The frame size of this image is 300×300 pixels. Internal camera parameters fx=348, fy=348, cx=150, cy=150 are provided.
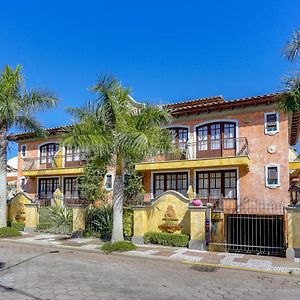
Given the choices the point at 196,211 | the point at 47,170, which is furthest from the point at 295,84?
the point at 47,170

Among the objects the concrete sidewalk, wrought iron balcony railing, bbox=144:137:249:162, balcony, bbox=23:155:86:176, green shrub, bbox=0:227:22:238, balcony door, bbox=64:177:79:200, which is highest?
wrought iron balcony railing, bbox=144:137:249:162

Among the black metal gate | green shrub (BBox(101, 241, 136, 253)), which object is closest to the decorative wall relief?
the black metal gate

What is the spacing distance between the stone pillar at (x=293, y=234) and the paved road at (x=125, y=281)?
2.44 metres

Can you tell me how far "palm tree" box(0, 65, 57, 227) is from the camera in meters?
17.1

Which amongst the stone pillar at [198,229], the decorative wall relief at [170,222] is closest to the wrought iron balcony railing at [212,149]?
the decorative wall relief at [170,222]

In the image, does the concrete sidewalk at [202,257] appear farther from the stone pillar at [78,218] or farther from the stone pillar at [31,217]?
the stone pillar at [31,217]

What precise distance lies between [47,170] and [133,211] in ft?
46.2

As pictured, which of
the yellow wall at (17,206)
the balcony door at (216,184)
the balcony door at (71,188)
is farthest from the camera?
the balcony door at (71,188)

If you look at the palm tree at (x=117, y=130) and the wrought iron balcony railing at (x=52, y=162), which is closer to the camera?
the palm tree at (x=117, y=130)

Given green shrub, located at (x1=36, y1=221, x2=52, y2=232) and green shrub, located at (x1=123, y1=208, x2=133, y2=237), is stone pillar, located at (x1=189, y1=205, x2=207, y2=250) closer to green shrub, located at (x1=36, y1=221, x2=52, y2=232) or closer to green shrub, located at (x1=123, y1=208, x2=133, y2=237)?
green shrub, located at (x1=123, y1=208, x2=133, y2=237)

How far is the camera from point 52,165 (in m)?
28.5

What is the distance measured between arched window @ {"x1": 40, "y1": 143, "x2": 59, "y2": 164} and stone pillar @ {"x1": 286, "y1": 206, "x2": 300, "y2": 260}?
2130cm

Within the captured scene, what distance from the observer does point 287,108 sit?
1220 cm

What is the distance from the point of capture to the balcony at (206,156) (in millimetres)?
19938
